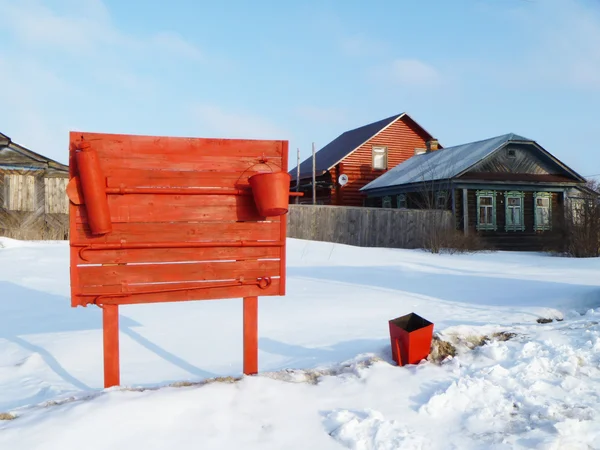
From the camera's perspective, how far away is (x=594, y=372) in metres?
4.31

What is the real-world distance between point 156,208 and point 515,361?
139 inches

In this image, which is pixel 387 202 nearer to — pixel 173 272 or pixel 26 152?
pixel 26 152

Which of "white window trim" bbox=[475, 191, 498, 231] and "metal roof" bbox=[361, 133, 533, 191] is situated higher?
"metal roof" bbox=[361, 133, 533, 191]

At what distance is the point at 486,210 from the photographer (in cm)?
2189

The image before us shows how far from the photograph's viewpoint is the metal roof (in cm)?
2180

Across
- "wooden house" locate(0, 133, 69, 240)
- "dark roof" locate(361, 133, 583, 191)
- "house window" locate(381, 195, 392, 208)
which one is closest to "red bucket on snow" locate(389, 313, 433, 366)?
"wooden house" locate(0, 133, 69, 240)

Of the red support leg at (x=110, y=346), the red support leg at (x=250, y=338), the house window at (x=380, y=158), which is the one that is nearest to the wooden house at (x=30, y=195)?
the red support leg at (x=110, y=346)

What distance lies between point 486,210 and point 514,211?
1.48 m

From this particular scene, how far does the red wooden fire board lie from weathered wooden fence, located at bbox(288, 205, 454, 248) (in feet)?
51.9

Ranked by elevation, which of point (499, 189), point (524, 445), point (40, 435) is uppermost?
point (499, 189)

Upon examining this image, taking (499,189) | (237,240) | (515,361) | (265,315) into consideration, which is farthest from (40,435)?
(499,189)

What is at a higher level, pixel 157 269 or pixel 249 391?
pixel 157 269

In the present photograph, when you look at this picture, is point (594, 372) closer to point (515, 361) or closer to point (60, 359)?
point (515, 361)

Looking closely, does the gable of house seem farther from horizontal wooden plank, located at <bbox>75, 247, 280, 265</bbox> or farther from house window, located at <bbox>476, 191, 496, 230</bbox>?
horizontal wooden plank, located at <bbox>75, 247, 280, 265</bbox>
